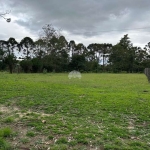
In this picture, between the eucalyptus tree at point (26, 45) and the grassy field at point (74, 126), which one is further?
the eucalyptus tree at point (26, 45)

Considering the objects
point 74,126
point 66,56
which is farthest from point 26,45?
point 74,126

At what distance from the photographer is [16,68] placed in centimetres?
3428

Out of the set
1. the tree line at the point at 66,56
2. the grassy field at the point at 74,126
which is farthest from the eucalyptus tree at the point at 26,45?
the grassy field at the point at 74,126

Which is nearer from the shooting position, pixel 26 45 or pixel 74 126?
pixel 74 126

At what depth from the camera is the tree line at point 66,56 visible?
3616 cm

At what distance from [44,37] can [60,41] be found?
10.5ft

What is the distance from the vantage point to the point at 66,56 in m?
40.2

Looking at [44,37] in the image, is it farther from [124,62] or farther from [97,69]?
[124,62]

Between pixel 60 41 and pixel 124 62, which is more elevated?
pixel 60 41

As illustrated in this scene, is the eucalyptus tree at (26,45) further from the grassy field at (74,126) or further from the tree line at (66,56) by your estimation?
the grassy field at (74,126)

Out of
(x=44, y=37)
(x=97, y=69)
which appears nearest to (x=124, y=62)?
(x=97, y=69)

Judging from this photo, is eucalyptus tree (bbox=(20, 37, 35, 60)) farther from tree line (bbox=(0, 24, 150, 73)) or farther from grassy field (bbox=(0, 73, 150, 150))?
grassy field (bbox=(0, 73, 150, 150))

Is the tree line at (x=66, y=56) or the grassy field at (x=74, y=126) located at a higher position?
the tree line at (x=66, y=56)

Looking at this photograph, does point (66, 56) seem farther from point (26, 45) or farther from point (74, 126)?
point (74, 126)
